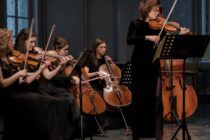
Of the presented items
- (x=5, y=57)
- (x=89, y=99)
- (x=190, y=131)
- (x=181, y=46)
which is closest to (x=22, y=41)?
(x=5, y=57)

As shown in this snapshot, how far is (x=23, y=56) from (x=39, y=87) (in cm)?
45

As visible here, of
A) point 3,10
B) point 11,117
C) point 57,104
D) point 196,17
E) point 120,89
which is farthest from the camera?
point 196,17

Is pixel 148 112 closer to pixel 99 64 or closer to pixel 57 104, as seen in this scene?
pixel 57 104

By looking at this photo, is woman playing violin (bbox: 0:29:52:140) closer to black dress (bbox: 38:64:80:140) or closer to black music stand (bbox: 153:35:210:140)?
black dress (bbox: 38:64:80:140)

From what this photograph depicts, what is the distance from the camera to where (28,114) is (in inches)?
179

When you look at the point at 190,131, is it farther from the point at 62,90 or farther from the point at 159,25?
the point at 159,25

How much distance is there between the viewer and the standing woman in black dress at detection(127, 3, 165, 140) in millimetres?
4762

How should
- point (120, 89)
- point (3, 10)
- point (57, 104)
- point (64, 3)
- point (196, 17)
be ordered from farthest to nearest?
1. point (196, 17)
2. point (64, 3)
3. point (3, 10)
4. point (120, 89)
5. point (57, 104)

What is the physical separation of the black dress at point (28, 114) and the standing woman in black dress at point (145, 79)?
768 millimetres

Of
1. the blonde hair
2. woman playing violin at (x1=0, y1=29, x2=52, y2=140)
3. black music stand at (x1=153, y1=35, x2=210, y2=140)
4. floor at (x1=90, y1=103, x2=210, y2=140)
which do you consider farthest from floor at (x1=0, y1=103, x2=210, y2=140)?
the blonde hair

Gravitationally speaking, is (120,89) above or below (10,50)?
below

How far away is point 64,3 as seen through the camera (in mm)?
8203

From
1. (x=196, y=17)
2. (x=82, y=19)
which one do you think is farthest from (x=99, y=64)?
(x=196, y=17)

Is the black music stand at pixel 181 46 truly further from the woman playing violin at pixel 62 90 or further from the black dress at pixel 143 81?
the woman playing violin at pixel 62 90
